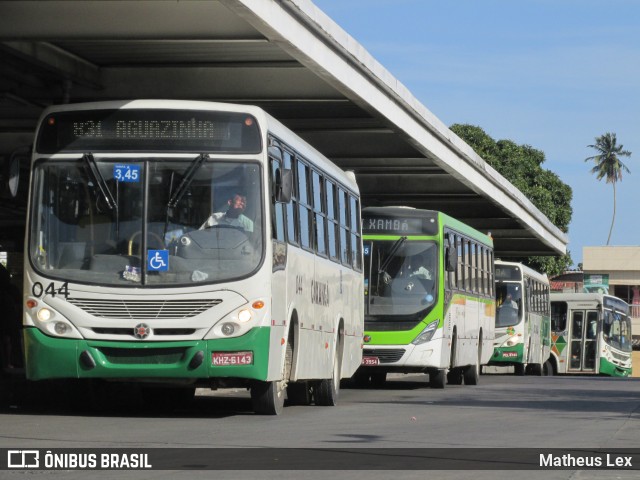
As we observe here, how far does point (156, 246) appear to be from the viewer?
15.2 metres

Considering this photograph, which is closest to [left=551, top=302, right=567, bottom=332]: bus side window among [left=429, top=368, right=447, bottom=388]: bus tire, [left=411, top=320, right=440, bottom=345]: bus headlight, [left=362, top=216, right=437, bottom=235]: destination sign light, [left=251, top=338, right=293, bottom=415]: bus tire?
[left=429, top=368, right=447, bottom=388]: bus tire

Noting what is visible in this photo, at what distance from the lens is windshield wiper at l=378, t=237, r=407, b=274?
1024 inches

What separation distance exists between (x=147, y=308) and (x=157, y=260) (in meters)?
0.49

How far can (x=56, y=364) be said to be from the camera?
1513 centimetres

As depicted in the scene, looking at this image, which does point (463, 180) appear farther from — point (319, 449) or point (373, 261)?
point (319, 449)

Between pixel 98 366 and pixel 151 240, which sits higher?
pixel 151 240

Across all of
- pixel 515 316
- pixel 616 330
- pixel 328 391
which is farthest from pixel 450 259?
pixel 616 330

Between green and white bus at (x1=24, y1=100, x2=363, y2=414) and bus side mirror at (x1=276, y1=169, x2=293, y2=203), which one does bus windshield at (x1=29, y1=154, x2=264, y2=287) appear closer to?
green and white bus at (x1=24, y1=100, x2=363, y2=414)

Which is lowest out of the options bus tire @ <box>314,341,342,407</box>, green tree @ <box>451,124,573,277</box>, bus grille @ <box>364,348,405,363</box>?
bus tire @ <box>314,341,342,407</box>

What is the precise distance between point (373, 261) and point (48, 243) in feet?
37.2

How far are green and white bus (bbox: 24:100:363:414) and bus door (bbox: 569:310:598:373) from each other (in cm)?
3651

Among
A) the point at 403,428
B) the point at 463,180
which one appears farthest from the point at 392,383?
the point at 403,428
